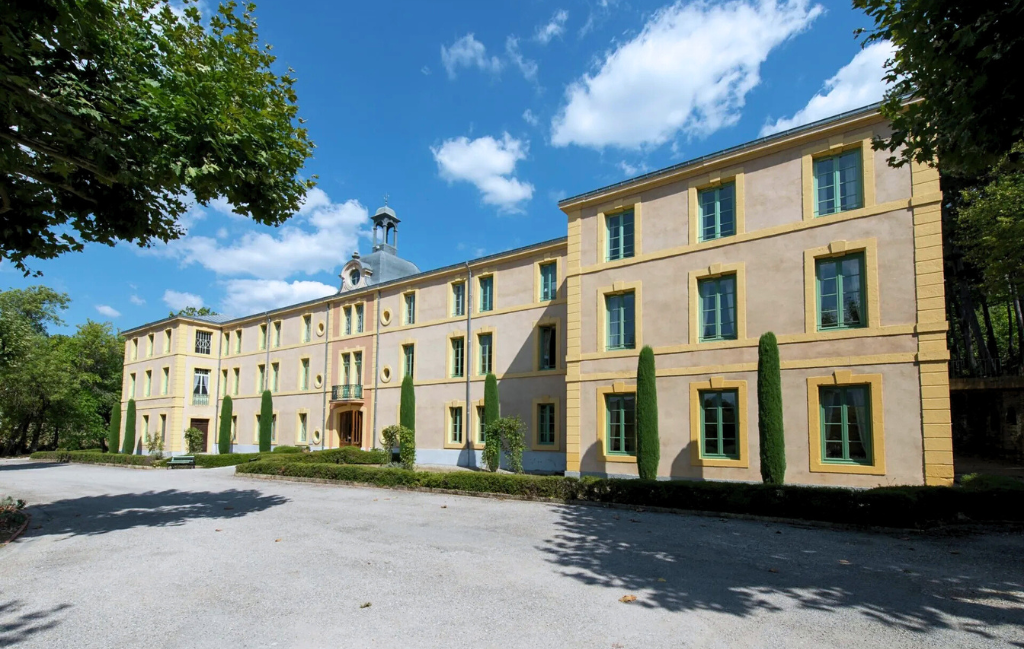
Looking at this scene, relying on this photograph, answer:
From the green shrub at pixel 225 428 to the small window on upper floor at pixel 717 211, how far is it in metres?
31.8

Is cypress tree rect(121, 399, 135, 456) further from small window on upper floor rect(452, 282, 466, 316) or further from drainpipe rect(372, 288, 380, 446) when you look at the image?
small window on upper floor rect(452, 282, 466, 316)

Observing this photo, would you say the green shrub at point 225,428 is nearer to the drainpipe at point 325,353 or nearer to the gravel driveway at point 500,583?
the drainpipe at point 325,353

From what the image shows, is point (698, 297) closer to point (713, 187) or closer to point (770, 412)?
point (713, 187)

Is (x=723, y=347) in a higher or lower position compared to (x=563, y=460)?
higher

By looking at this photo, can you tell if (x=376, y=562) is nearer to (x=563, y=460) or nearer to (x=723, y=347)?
(x=723, y=347)

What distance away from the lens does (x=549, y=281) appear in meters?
23.4

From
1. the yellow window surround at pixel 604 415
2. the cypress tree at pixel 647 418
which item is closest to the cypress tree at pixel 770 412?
the cypress tree at pixel 647 418

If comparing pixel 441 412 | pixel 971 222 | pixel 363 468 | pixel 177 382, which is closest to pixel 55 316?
pixel 177 382

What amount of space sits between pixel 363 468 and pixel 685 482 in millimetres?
9997

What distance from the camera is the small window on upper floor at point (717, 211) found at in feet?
52.4

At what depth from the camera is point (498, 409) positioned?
76.2 ft

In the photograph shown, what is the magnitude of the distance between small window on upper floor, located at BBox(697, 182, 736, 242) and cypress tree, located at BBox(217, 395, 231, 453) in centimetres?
3184

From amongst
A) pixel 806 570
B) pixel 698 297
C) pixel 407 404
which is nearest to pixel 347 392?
pixel 407 404

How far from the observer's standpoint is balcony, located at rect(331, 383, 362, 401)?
29.6 meters
